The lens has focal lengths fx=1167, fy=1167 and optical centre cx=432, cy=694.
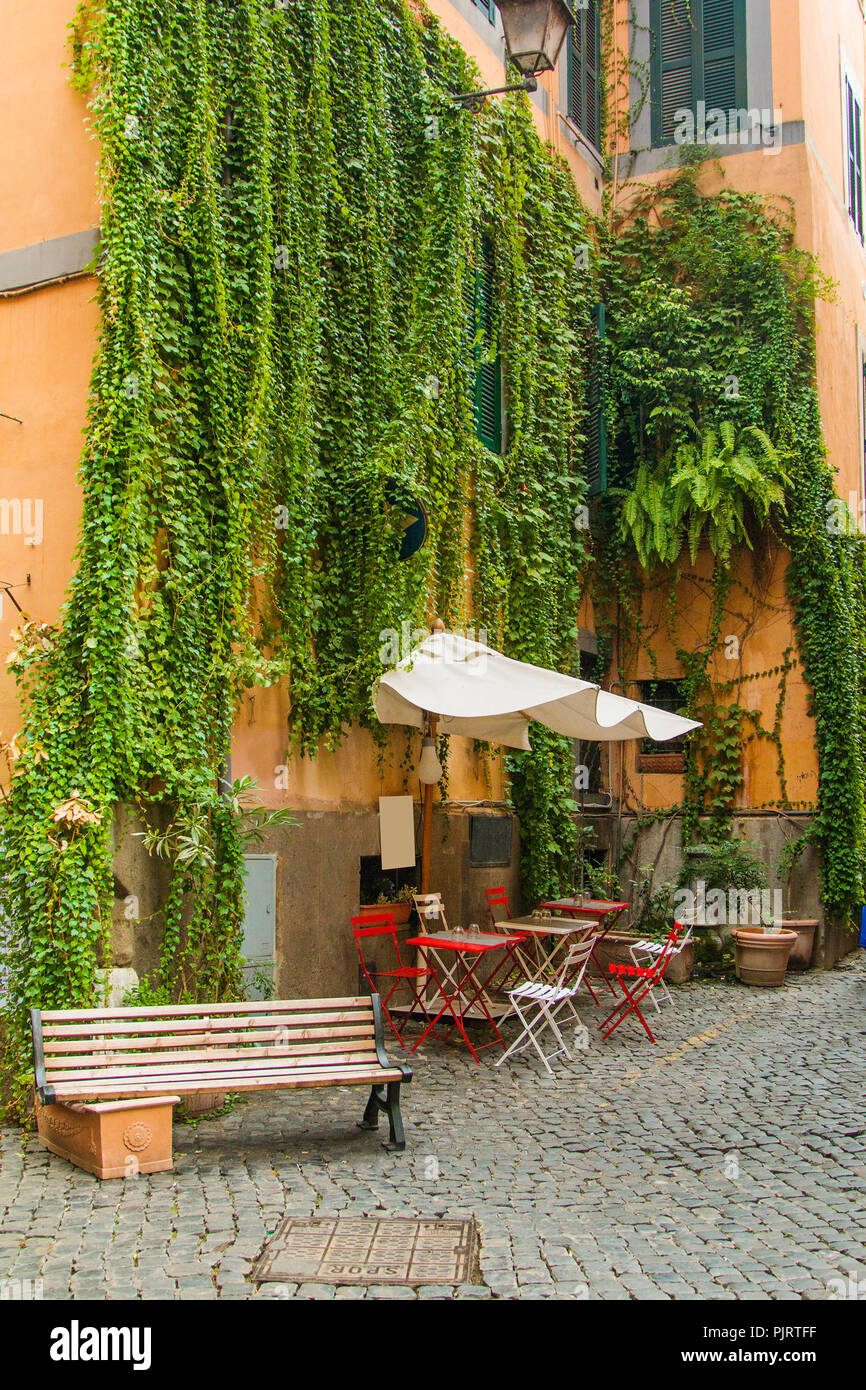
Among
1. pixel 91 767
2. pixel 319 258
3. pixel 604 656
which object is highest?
pixel 319 258

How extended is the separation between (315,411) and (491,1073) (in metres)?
4.67

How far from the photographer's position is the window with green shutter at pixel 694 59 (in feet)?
44.4

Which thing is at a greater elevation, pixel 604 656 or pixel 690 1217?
pixel 604 656

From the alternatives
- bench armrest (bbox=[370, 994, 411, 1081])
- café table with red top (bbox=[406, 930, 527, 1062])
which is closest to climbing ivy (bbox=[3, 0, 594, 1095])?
bench armrest (bbox=[370, 994, 411, 1081])

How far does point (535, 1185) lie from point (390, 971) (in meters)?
3.28

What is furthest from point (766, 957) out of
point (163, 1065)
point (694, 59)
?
point (694, 59)

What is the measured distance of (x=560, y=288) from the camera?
12352 millimetres

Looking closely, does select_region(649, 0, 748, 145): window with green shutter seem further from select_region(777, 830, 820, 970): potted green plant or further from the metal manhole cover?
the metal manhole cover

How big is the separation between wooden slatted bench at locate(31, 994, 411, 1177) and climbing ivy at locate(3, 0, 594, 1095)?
47 centimetres

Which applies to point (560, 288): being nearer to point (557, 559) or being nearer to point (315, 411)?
point (557, 559)

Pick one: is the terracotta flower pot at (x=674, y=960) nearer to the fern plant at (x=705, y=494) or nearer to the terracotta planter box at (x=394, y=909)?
the terracotta planter box at (x=394, y=909)

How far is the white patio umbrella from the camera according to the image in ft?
24.6
